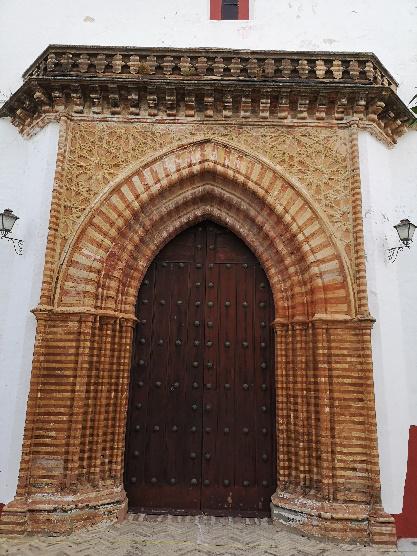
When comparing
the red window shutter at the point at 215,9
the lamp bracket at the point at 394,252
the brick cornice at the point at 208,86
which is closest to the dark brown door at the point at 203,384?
the lamp bracket at the point at 394,252

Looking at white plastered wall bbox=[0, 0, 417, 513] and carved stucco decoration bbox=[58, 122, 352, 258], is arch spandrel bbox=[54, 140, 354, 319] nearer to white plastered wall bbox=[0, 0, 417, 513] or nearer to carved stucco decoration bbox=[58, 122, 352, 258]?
carved stucco decoration bbox=[58, 122, 352, 258]

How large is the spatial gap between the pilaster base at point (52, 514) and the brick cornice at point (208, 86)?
4016mm

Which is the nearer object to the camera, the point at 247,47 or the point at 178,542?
the point at 178,542

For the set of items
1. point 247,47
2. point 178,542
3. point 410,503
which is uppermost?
point 247,47

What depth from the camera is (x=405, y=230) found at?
176 inches

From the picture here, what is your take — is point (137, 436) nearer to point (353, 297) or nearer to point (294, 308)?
point (294, 308)

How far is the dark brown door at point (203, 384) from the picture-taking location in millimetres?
4559

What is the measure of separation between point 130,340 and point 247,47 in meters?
3.98

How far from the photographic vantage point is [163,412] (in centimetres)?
470

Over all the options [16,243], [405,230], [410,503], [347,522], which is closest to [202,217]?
[16,243]

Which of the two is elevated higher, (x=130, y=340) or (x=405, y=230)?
(x=405, y=230)

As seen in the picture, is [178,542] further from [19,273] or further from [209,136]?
[209,136]

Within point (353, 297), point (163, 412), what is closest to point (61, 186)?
point (163, 412)

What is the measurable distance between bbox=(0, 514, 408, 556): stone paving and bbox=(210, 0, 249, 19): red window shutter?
240 inches
